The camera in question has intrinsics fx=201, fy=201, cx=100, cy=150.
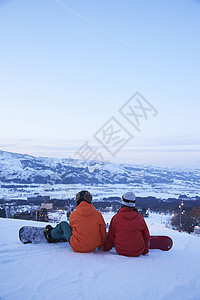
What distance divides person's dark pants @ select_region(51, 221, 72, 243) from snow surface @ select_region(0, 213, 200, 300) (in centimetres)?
14

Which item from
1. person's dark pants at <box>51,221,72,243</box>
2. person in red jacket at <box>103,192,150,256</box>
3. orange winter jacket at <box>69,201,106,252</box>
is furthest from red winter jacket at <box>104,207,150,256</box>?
person's dark pants at <box>51,221,72,243</box>

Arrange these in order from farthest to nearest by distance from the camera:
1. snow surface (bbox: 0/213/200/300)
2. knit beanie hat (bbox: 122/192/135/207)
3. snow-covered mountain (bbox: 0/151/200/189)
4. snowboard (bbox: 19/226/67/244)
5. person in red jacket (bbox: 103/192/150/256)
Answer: snow-covered mountain (bbox: 0/151/200/189), snowboard (bbox: 19/226/67/244), knit beanie hat (bbox: 122/192/135/207), person in red jacket (bbox: 103/192/150/256), snow surface (bbox: 0/213/200/300)

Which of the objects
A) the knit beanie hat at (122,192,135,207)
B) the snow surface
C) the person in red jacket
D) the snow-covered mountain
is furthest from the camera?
the snow-covered mountain

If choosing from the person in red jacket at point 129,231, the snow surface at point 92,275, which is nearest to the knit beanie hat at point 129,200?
the person in red jacket at point 129,231

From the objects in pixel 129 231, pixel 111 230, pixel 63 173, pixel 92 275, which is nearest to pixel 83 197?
pixel 111 230

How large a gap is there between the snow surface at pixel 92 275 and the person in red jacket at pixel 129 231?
10 centimetres

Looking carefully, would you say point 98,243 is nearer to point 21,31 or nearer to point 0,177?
point 21,31

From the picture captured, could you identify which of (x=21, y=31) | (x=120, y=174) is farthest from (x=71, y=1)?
(x=120, y=174)

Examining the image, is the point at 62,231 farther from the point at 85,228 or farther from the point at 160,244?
the point at 160,244

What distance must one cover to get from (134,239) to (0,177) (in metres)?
120

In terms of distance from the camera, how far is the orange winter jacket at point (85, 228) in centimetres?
239

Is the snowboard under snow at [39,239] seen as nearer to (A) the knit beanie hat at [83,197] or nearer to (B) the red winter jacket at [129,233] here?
(B) the red winter jacket at [129,233]

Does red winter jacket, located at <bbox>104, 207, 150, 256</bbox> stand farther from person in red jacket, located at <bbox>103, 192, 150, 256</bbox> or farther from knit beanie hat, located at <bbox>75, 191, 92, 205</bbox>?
knit beanie hat, located at <bbox>75, 191, 92, 205</bbox>

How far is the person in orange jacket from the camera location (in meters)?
2.39
